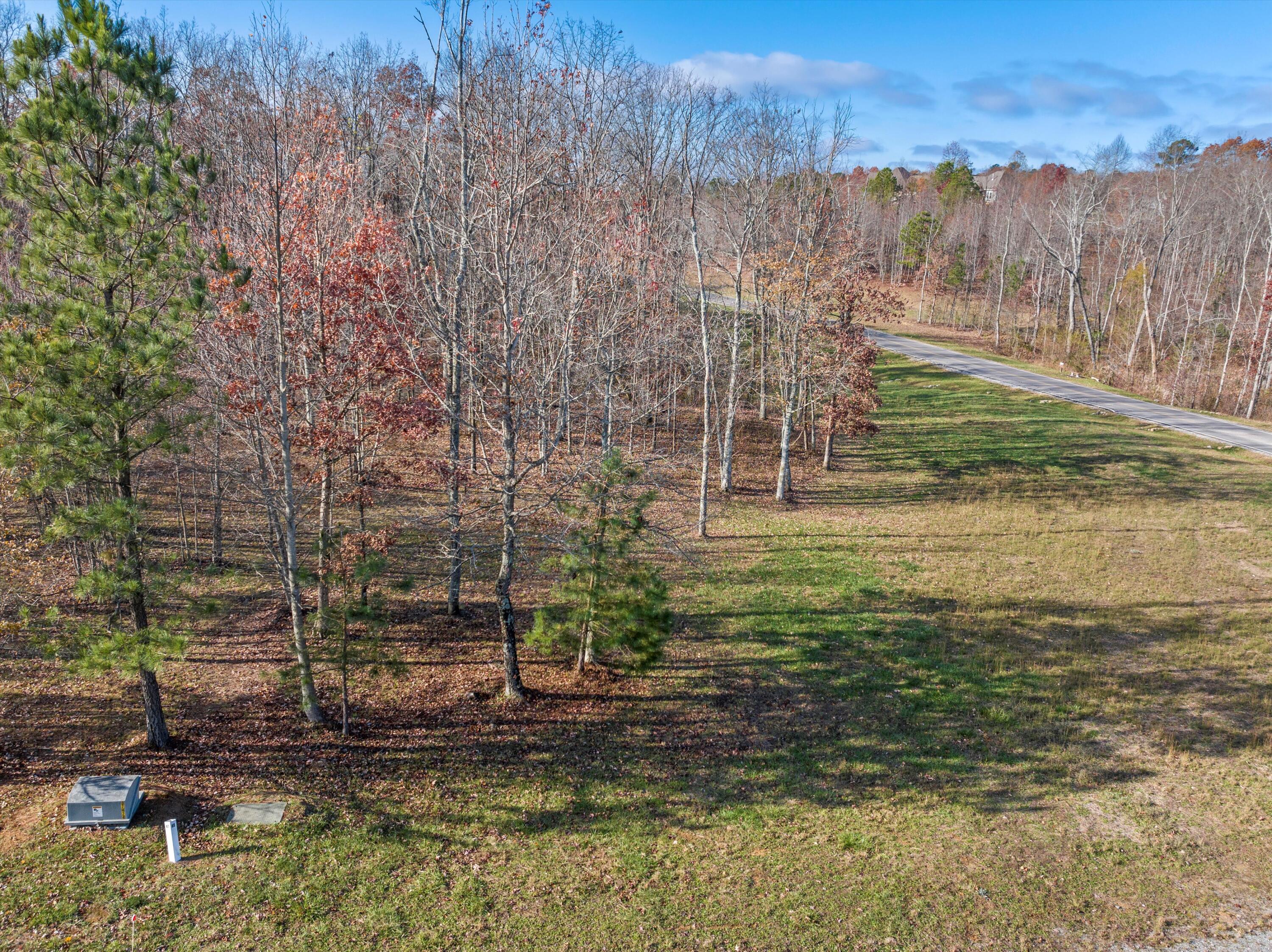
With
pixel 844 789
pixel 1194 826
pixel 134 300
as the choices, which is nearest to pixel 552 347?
pixel 134 300

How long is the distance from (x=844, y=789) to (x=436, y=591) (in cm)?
979

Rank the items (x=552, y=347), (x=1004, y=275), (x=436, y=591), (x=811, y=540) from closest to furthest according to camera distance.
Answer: (x=552, y=347), (x=436, y=591), (x=811, y=540), (x=1004, y=275)

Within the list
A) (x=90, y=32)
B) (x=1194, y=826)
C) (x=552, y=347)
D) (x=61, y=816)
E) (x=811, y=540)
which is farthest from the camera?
(x=811, y=540)

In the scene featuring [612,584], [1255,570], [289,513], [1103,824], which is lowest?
[1103,824]

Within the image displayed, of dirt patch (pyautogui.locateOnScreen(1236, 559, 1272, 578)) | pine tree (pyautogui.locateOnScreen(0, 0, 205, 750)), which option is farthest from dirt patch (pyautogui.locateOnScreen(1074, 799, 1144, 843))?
pine tree (pyautogui.locateOnScreen(0, 0, 205, 750))

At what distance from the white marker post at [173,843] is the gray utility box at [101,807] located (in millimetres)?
781

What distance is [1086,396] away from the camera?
35938 mm

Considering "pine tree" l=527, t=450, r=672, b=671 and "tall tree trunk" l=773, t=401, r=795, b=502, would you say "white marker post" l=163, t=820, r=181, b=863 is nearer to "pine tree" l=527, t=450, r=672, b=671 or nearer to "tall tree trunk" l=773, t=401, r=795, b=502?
"pine tree" l=527, t=450, r=672, b=671

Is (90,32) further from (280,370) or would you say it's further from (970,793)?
(970,793)

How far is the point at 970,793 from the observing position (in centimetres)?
1036

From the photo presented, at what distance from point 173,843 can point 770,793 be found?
7568 mm

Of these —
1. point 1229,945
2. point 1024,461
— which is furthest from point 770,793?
point 1024,461

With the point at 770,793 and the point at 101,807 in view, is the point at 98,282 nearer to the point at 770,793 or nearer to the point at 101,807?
the point at 101,807

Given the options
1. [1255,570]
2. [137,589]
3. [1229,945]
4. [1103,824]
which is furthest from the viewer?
[1255,570]
